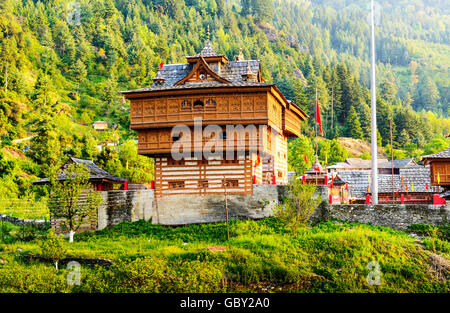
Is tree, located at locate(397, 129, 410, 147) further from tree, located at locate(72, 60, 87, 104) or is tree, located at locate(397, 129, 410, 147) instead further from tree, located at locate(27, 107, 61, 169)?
tree, located at locate(27, 107, 61, 169)

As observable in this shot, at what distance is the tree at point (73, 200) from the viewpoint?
1325 inches

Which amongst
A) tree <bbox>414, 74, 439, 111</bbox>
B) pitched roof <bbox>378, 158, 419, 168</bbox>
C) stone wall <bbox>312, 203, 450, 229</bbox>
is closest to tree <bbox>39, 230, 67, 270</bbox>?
stone wall <bbox>312, 203, 450, 229</bbox>

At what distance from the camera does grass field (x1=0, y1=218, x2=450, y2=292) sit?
2725 cm

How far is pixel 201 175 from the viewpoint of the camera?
3572 centimetres

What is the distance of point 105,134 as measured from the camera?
76188mm

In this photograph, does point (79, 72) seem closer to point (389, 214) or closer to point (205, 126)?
point (205, 126)

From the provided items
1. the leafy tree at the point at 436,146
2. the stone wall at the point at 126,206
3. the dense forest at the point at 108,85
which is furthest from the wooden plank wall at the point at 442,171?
the leafy tree at the point at 436,146

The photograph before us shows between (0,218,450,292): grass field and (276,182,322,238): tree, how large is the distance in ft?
2.94

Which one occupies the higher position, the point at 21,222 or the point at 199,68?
the point at 199,68

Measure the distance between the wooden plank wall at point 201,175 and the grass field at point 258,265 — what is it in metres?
4.77

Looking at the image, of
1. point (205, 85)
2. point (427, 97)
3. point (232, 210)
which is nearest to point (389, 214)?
point (232, 210)

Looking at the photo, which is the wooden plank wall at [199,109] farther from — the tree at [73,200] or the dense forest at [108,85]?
the dense forest at [108,85]

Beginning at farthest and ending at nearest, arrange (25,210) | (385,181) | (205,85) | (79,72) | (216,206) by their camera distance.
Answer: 1. (79,72)
2. (385,181)
3. (25,210)
4. (205,85)
5. (216,206)

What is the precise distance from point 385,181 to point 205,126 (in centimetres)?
2049
